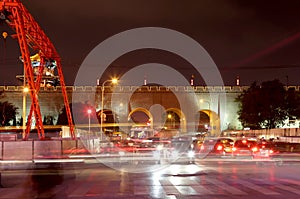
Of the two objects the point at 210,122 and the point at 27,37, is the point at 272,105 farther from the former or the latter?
the point at 27,37

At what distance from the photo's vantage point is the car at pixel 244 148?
97.2 feet

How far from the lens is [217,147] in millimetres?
33750

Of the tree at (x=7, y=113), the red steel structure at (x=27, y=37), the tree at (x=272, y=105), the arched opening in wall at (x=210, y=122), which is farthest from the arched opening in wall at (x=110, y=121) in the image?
the red steel structure at (x=27, y=37)

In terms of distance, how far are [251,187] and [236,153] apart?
53.7ft

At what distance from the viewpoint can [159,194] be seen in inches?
512

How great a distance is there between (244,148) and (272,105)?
39683 mm

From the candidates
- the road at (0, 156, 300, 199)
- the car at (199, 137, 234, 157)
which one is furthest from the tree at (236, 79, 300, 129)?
the road at (0, 156, 300, 199)

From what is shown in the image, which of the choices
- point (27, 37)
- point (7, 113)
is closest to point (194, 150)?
point (27, 37)

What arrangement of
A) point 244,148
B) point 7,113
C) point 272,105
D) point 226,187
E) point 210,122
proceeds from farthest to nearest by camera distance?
point 210,122
point 7,113
point 272,105
point 244,148
point 226,187

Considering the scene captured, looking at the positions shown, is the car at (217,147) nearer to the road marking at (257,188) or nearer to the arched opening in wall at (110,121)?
the road marking at (257,188)

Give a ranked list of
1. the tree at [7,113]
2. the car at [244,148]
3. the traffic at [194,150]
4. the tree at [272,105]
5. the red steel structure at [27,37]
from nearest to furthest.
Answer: the traffic at [194,150], the red steel structure at [27,37], the car at [244,148], the tree at [272,105], the tree at [7,113]

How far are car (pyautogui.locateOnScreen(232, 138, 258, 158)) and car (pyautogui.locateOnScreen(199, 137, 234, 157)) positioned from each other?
59cm

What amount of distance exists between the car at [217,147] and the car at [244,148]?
59cm

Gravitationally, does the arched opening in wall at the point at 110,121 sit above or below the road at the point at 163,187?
above
